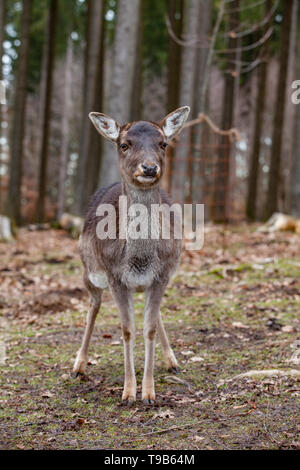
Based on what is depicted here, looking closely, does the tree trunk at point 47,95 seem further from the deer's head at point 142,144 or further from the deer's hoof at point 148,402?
the deer's hoof at point 148,402

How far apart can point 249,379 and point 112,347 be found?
189 cm

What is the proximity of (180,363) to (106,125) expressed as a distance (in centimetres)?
257

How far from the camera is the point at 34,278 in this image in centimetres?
1000

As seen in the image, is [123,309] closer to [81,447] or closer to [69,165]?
[81,447]

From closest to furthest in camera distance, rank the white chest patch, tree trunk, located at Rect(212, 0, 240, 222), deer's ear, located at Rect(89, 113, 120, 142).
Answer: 1. deer's ear, located at Rect(89, 113, 120, 142)
2. the white chest patch
3. tree trunk, located at Rect(212, 0, 240, 222)

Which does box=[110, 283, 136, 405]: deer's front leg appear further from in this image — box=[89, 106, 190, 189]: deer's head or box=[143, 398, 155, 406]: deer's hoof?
box=[89, 106, 190, 189]: deer's head

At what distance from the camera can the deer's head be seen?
4605 millimetres

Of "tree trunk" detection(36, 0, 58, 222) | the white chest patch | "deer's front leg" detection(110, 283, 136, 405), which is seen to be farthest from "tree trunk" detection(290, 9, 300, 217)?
"deer's front leg" detection(110, 283, 136, 405)

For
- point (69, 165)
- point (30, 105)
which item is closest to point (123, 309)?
point (69, 165)

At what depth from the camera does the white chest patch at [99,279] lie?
542cm

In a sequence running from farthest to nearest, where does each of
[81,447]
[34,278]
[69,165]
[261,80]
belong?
1. [69,165]
2. [261,80]
3. [34,278]
4. [81,447]

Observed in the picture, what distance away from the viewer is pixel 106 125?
510 centimetres

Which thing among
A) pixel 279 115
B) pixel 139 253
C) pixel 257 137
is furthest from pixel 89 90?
pixel 139 253

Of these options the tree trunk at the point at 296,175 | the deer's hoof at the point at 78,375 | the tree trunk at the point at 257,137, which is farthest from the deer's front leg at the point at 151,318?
the tree trunk at the point at 257,137
